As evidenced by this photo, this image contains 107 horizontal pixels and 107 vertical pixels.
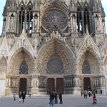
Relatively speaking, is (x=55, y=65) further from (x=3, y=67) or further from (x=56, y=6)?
(x=56, y=6)

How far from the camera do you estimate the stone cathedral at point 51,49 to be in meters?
28.1

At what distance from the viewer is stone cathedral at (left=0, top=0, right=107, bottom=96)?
2811 cm

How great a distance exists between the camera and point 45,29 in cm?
3098

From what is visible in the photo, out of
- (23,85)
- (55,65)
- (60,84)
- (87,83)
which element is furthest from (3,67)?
(87,83)

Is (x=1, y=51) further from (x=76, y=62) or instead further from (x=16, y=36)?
(x=76, y=62)

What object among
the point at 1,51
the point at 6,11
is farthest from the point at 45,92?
the point at 6,11

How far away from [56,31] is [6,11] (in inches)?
287

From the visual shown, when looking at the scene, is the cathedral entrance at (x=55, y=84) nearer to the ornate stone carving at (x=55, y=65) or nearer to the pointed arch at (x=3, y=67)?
the ornate stone carving at (x=55, y=65)

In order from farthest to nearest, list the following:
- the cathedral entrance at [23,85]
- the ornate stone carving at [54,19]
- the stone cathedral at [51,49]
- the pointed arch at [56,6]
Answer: the pointed arch at [56,6], the ornate stone carving at [54,19], the cathedral entrance at [23,85], the stone cathedral at [51,49]

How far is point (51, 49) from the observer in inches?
1179

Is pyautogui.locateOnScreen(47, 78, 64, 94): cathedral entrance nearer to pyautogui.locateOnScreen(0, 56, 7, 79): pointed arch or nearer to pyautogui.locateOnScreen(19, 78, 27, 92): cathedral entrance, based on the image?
pyautogui.locateOnScreen(19, 78, 27, 92): cathedral entrance

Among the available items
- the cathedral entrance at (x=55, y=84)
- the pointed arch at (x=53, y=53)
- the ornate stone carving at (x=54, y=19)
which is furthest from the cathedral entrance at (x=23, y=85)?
the ornate stone carving at (x=54, y=19)

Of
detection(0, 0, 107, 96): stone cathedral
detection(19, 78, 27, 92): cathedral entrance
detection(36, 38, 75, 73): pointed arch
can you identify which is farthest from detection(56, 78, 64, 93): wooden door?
detection(19, 78, 27, 92): cathedral entrance

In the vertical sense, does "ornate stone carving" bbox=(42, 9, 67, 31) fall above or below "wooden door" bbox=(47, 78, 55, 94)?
above
